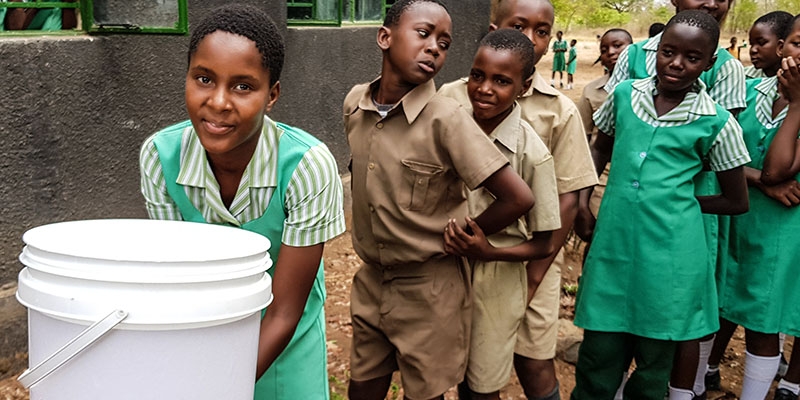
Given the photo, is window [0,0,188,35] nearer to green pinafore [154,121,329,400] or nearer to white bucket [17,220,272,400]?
green pinafore [154,121,329,400]

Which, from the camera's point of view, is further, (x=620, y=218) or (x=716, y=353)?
(x=716, y=353)

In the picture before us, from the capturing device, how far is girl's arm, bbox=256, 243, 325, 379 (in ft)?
5.33

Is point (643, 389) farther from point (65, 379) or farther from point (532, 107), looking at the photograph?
point (65, 379)

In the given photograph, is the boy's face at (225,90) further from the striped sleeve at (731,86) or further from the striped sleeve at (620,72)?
the striped sleeve at (731,86)

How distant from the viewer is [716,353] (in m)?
3.79

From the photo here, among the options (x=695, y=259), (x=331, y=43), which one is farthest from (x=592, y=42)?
(x=695, y=259)

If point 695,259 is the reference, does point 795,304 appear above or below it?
below

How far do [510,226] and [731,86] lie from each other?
1.41 m

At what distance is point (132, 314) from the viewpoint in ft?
3.79

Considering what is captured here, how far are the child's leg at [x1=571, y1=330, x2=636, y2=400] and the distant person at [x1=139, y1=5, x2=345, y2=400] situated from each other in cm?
162

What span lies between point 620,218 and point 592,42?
36.7 meters

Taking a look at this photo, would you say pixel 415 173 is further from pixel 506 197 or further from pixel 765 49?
pixel 765 49

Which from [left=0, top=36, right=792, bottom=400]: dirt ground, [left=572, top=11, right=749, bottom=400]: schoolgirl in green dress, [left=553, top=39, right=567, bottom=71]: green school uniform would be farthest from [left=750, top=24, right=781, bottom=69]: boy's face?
[left=553, top=39, right=567, bottom=71]: green school uniform

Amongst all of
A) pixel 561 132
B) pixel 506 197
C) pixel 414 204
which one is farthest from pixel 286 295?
pixel 561 132
